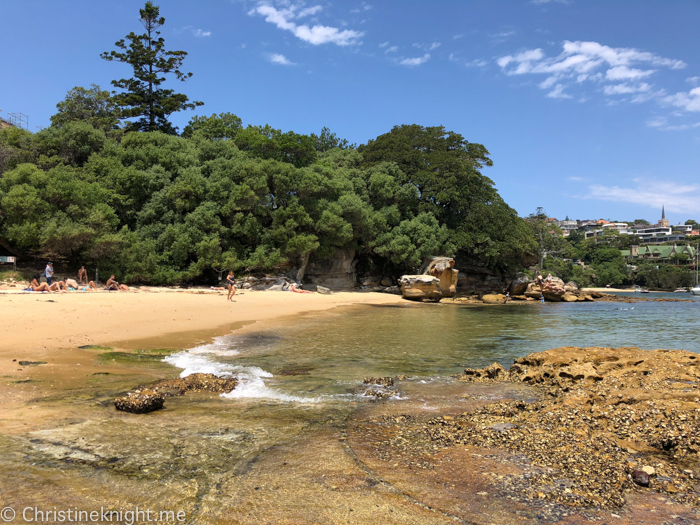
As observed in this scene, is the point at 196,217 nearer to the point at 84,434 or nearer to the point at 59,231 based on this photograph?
the point at 59,231

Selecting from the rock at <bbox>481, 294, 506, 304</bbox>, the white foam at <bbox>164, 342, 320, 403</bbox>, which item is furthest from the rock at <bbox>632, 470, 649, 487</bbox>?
the rock at <bbox>481, 294, 506, 304</bbox>

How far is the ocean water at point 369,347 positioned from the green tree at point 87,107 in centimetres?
3320

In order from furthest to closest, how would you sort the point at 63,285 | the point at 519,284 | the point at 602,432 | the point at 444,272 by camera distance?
the point at 519,284 → the point at 444,272 → the point at 63,285 → the point at 602,432

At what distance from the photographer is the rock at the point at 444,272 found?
3406 centimetres

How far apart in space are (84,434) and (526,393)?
621 centimetres

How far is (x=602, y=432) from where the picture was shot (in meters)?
4.64

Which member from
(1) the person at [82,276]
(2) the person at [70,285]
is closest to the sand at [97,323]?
(2) the person at [70,285]

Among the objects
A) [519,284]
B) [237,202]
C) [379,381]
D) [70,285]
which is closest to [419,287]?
[519,284]

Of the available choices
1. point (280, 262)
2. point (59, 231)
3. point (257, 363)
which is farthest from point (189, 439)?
point (280, 262)

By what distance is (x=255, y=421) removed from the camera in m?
5.12

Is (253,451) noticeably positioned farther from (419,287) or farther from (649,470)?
(419,287)

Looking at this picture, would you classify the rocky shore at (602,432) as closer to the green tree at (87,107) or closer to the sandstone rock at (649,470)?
the sandstone rock at (649,470)

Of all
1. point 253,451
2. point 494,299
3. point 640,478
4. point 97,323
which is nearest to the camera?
point 640,478

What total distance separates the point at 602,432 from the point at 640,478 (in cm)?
111
